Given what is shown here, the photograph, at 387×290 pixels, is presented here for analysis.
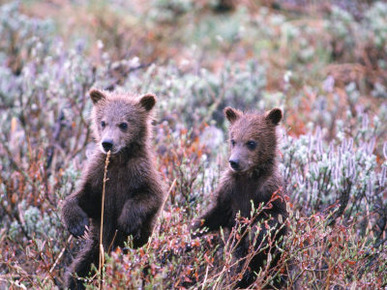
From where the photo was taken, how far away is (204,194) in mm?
5043

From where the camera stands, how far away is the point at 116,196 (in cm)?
407

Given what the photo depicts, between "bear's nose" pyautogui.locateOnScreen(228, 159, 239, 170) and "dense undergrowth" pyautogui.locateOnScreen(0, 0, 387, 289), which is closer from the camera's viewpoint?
"dense undergrowth" pyautogui.locateOnScreen(0, 0, 387, 289)

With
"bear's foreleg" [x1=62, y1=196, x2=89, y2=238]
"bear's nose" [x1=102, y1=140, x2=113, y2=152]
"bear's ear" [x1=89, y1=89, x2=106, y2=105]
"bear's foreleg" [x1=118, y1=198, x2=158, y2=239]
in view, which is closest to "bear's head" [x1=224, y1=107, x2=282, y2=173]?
"bear's foreleg" [x1=118, y1=198, x2=158, y2=239]

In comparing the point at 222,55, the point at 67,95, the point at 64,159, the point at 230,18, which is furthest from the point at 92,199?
the point at 230,18

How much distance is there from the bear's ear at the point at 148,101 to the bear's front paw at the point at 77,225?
113cm

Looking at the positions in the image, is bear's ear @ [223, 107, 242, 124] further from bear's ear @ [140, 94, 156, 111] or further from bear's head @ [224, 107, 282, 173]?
bear's ear @ [140, 94, 156, 111]

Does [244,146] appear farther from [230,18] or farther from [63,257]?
[230,18]

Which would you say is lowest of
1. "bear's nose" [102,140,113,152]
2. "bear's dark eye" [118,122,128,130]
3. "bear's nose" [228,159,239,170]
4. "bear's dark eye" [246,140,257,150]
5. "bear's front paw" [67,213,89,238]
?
"bear's front paw" [67,213,89,238]

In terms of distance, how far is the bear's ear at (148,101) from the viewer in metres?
4.52

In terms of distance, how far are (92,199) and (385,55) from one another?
24.3 ft

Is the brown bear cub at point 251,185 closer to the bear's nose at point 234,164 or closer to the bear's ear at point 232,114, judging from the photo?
the bear's nose at point 234,164

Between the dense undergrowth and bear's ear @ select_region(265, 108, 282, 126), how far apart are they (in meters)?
0.60

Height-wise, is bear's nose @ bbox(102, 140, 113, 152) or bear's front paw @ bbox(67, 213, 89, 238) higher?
bear's nose @ bbox(102, 140, 113, 152)

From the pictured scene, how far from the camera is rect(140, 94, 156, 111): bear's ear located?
4.52 meters
